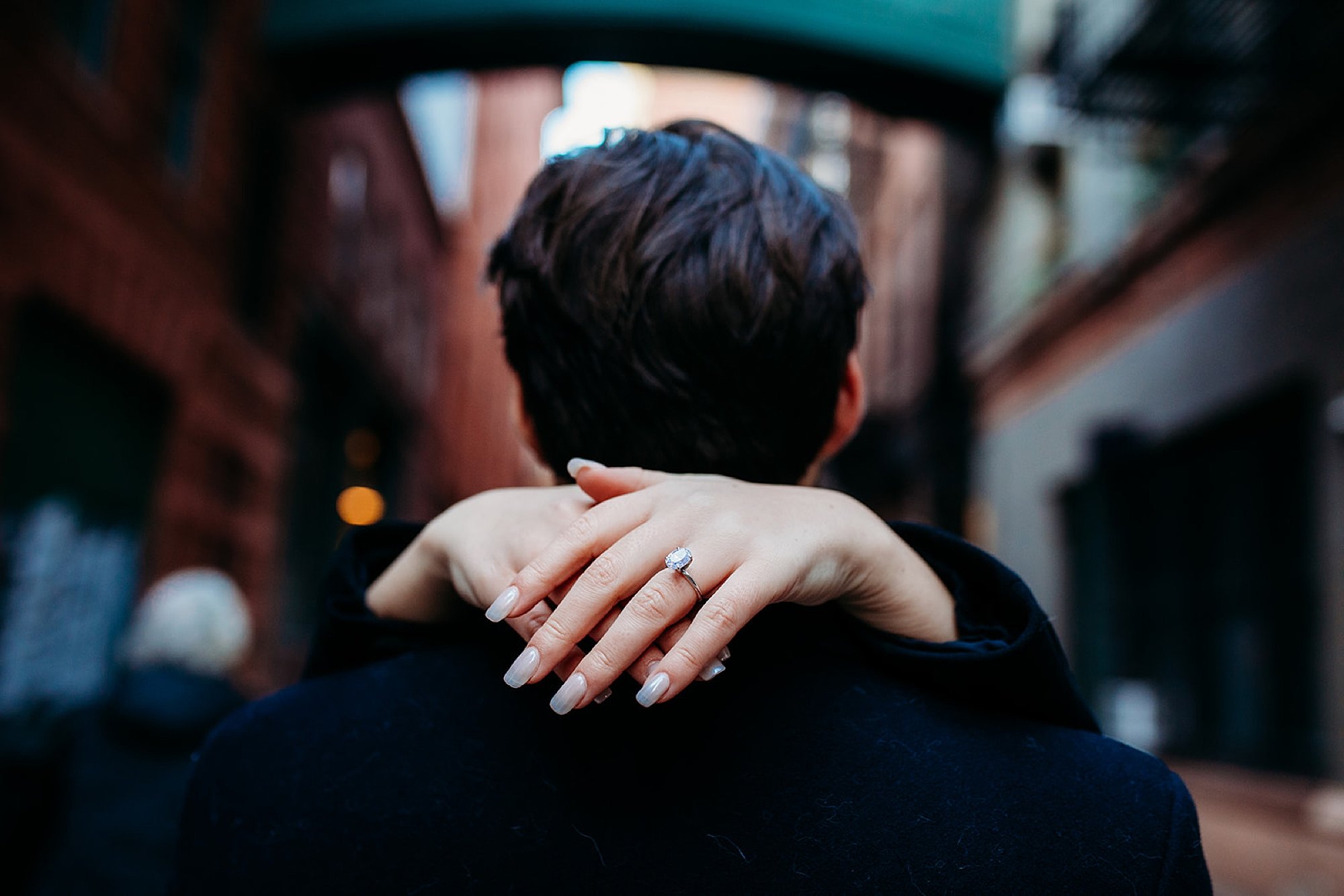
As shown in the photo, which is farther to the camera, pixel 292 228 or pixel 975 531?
pixel 975 531

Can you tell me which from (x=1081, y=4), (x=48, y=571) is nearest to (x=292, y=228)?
(x=48, y=571)

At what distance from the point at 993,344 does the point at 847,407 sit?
11830 mm

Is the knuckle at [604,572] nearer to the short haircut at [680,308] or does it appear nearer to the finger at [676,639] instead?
the finger at [676,639]

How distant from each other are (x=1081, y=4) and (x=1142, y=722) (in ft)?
20.0

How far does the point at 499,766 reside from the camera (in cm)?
106

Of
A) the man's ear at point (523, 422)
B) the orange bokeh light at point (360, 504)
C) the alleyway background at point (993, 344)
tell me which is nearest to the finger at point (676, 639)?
the man's ear at point (523, 422)

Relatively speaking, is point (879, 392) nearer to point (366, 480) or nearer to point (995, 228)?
point (995, 228)

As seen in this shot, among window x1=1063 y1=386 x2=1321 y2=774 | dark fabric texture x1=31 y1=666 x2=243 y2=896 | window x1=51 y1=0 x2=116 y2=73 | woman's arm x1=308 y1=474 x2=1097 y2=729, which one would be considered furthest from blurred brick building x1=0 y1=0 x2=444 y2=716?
window x1=1063 y1=386 x2=1321 y2=774

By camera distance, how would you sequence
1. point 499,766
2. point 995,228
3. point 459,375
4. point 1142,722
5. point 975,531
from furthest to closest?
1. point 459,375
2. point 975,531
3. point 995,228
4. point 1142,722
5. point 499,766

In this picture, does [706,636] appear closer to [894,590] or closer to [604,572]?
[604,572]

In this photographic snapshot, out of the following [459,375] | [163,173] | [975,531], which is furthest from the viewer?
[459,375]

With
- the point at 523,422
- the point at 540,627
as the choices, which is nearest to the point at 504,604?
the point at 540,627

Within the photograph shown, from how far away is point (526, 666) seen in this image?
2.99 feet

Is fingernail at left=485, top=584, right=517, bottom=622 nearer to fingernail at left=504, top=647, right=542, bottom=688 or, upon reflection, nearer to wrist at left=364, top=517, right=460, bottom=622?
fingernail at left=504, top=647, right=542, bottom=688
